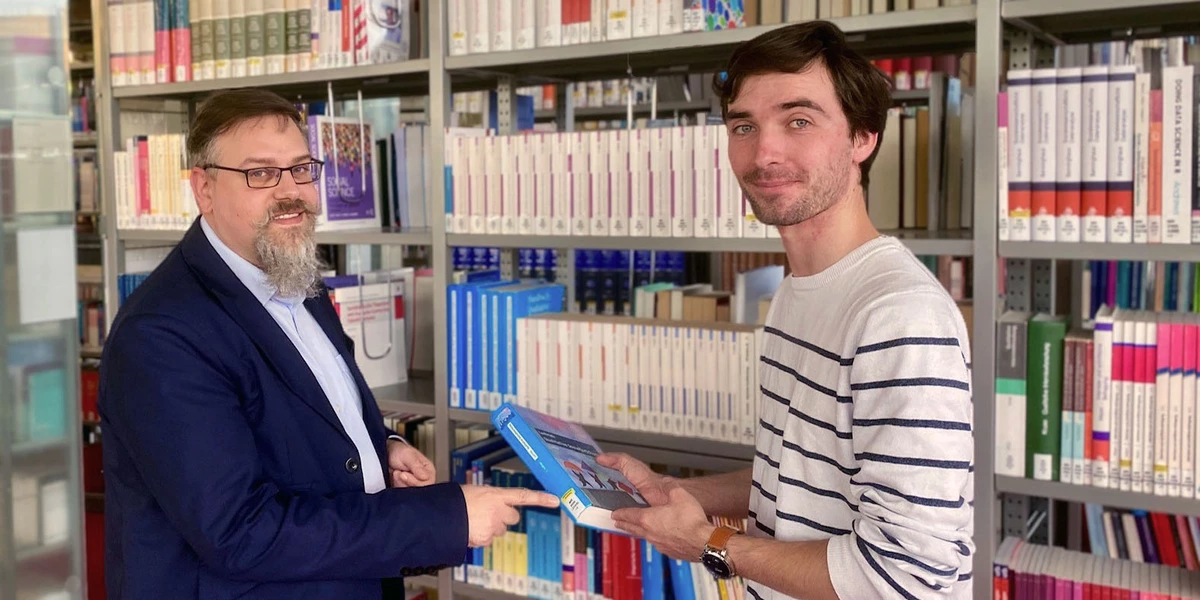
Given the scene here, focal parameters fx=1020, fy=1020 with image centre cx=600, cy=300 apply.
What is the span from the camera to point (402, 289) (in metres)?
3.14

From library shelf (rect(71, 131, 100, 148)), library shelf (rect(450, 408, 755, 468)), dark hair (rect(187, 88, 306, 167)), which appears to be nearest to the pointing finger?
library shelf (rect(450, 408, 755, 468))

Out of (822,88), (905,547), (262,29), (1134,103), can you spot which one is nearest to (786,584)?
(905,547)

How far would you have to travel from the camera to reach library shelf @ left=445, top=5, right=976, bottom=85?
6.97 ft

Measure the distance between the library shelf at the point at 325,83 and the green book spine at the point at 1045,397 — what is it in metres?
1.67

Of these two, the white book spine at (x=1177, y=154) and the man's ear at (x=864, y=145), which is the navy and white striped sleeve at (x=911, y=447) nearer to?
the man's ear at (x=864, y=145)

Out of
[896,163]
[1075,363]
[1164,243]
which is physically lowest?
[1075,363]

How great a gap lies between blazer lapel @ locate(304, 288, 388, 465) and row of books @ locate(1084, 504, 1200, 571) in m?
1.59

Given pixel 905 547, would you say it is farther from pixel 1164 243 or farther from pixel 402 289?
pixel 402 289

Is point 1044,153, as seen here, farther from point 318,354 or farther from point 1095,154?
point 318,354

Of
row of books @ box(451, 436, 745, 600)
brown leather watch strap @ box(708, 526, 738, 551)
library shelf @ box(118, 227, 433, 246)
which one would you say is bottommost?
row of books @ box(451, 436, 745, 600)

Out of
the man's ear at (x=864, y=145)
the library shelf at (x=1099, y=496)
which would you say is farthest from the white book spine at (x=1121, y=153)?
the man's ear at (x=864, y=145)

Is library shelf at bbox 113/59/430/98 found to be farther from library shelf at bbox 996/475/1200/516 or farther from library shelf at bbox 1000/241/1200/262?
library shelf at bbox 996/475/1200/516

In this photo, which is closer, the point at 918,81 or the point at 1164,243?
the point at 1164,243

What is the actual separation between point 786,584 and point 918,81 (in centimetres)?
432
